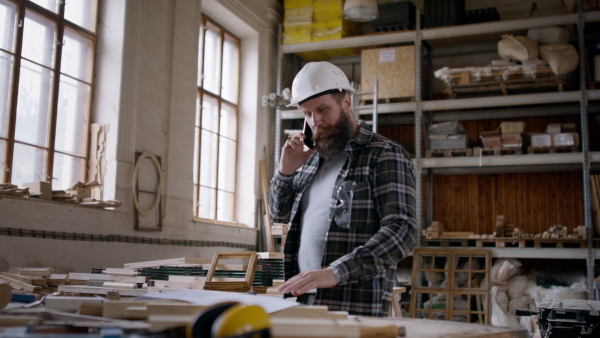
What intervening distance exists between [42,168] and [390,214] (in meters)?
5.31

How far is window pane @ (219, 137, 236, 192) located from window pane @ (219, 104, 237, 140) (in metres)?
0.12

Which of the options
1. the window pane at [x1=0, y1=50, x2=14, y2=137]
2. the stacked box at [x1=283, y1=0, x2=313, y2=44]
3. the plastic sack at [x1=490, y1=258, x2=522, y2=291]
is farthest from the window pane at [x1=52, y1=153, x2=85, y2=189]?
the plastic sack at [x1=490, y1=258, x2=522, y2=291]

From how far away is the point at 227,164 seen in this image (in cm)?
1067

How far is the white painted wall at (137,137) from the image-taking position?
6.44m

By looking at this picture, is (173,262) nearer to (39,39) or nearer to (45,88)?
(45,88)

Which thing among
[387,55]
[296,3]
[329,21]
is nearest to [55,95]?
[296,3]

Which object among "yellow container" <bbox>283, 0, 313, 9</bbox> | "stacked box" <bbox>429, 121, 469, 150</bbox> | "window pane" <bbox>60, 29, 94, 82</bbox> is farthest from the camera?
"yellow container" <bbox>283, 0, 313, 9</bbox>

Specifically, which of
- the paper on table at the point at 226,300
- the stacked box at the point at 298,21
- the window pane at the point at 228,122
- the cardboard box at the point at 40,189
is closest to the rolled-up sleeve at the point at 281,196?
the paper on table at the point at 226,300

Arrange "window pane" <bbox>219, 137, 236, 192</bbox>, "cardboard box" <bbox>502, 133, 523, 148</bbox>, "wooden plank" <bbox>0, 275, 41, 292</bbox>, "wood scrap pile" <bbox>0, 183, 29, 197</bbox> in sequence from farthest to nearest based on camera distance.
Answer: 1. "window pane" <bbox>219, 137, 236, 192</bbox>
2. "cardboard box" <bbox>502, 133, 523, 148</bbox>
3. "wood scrap pile" <bbox>0, 183, 29, 197</bbox>
4. "wooden plank" <bbox>0, 275, 41, 292</bbox>

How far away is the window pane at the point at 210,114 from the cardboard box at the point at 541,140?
509 cm

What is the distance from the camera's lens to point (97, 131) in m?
7.57

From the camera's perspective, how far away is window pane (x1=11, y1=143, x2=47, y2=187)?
6609 millimetres

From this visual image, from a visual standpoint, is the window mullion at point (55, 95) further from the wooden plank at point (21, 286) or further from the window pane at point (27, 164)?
the wooden plank at point (21, 286)

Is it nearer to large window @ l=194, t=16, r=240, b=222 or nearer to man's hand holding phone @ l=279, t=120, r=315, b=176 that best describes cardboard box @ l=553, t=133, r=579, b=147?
large window @ l=194, t=16, r=240, b=222
